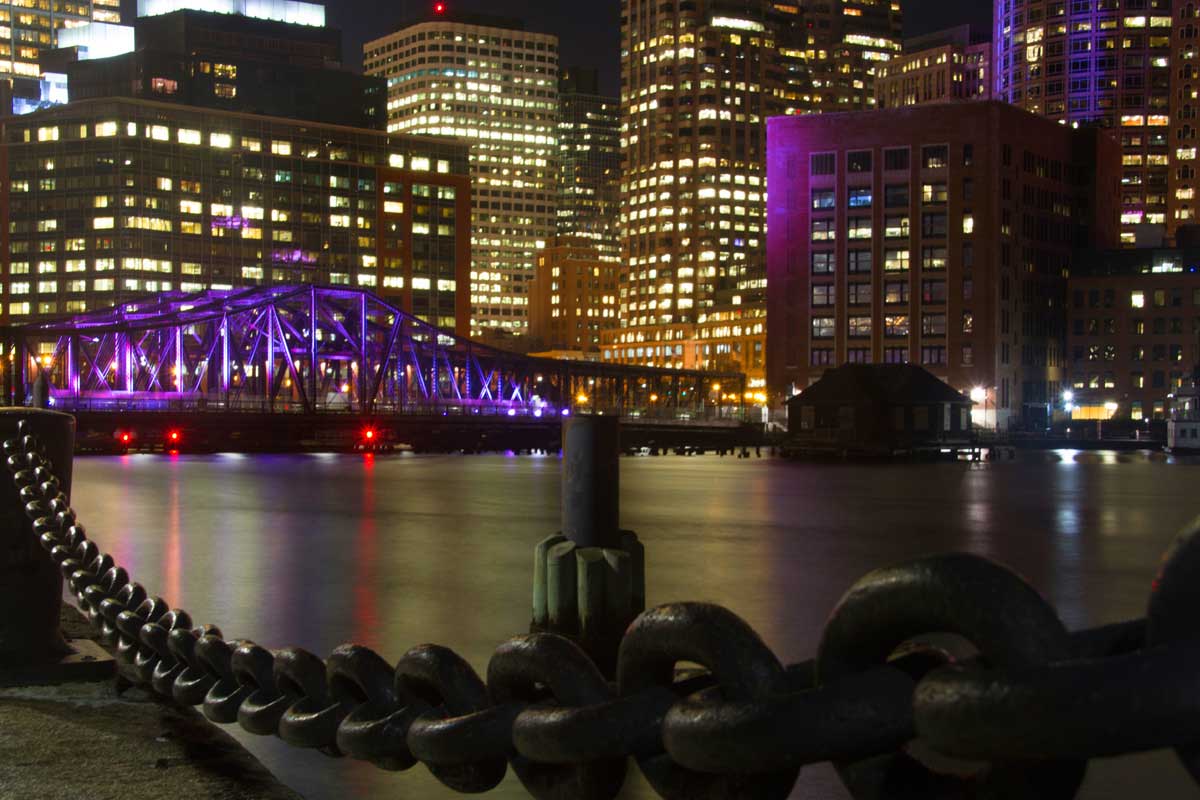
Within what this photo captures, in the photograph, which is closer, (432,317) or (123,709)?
(123,709)

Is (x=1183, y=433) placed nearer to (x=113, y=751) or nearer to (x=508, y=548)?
(x=508, y=548)

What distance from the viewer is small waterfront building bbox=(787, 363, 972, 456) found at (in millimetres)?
95312

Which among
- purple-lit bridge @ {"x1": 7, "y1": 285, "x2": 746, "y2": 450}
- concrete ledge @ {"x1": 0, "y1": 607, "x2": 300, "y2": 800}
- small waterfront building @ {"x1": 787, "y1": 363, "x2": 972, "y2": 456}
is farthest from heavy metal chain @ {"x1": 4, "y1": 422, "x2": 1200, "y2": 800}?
small waterfront building @ {"x1": 787, "y1": 363, "x2": 972, "y2": 456}

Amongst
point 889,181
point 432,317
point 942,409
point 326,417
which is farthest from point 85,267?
point 942,409

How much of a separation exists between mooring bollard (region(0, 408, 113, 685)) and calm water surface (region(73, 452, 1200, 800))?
3.74 ft

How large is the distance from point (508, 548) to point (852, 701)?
845 inches

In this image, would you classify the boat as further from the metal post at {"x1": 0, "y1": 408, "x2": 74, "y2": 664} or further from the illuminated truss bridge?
the metal post at {"x1": 0, "y1": 408, "x2": 74, "y2": 664}

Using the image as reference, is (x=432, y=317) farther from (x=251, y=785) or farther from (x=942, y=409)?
(x=251, y=785)

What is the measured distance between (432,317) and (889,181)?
77.1 metres

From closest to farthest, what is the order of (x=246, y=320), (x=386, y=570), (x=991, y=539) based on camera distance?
(x=386, y=570), (x=991, y=539), (x=246, y=320)

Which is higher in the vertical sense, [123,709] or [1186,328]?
[1186,328]

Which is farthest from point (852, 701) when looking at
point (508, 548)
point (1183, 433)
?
point (1183, 433)

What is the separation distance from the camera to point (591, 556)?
9.49 m

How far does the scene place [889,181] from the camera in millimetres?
152750
